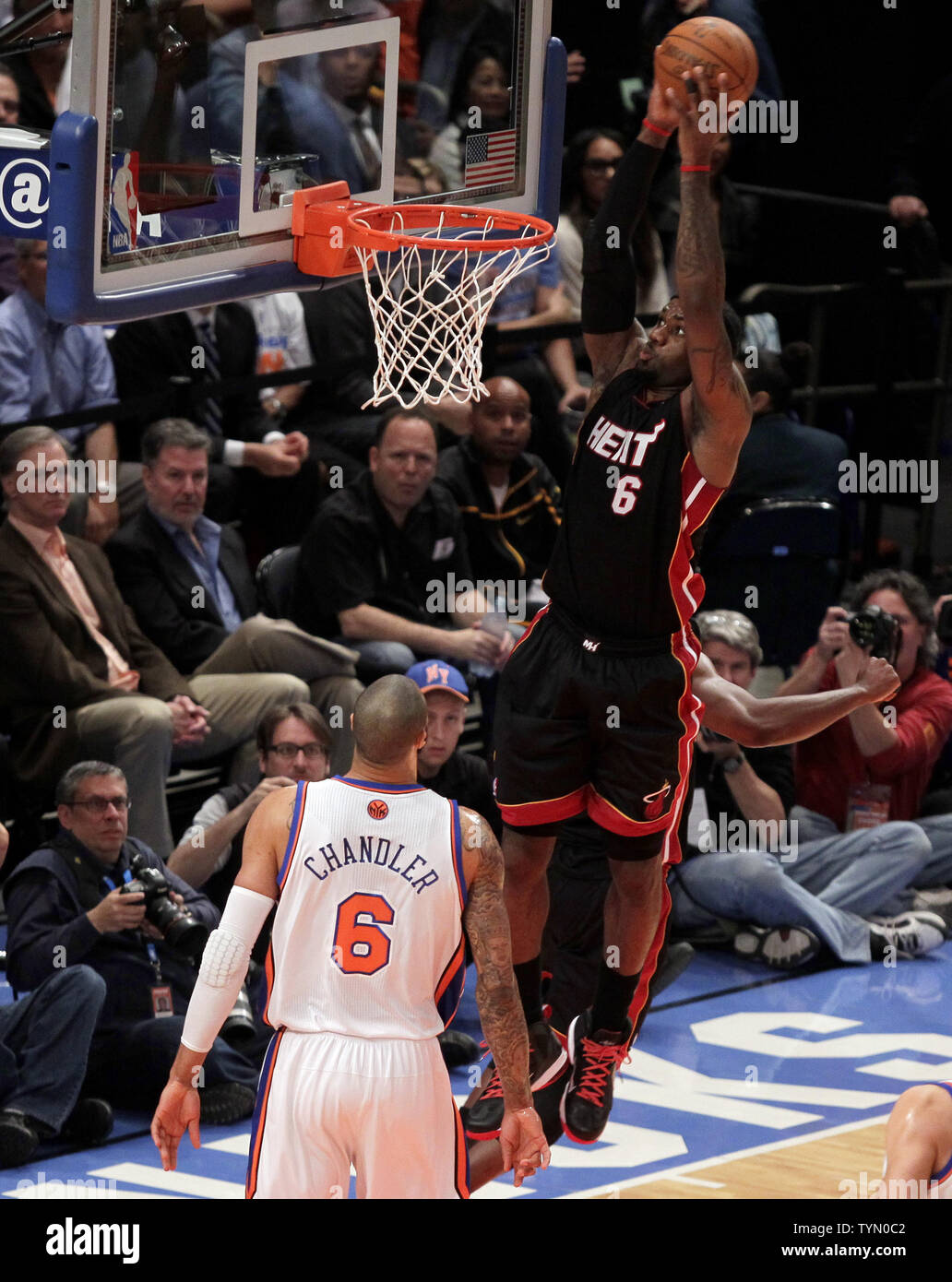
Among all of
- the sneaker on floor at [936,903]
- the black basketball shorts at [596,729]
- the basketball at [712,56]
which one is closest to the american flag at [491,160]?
the basketball at [712,56]

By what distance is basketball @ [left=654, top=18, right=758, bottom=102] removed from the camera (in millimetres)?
5379

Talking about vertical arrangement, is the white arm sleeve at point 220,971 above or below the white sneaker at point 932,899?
above

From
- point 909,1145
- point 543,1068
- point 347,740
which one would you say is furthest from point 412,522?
point 909,1145

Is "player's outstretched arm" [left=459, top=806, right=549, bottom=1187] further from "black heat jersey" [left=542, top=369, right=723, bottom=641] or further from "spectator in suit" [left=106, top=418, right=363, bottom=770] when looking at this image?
"spectator in suit" [left=106, top=418, right=363, bottom=770]

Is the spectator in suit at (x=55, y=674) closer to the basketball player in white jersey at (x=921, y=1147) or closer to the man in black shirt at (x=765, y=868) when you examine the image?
the man in black shirt at (x=765, y=868)

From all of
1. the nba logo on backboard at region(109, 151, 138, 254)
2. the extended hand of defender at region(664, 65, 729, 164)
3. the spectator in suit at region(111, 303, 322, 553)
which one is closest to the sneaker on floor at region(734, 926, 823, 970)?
the spectator in suit at region(111, 303, 322, 553)

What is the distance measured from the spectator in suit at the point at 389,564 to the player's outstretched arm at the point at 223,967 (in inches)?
158

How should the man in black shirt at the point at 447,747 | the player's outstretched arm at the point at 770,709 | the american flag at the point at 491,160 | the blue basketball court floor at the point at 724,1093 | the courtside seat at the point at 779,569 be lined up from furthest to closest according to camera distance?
the courtside seat at the point at 779,569
the man in black shirt at the point at 447,747
the blue basketball court floor at the point at 724,1093
the american flag at the point at 491,160
the player's outstretched arm at the point at 770,709

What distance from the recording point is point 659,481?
19.5ft

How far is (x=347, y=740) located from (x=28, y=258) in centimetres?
262

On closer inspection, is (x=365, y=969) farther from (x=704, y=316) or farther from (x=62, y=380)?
(x=62, y=380)

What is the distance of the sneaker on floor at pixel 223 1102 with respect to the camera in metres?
7.83

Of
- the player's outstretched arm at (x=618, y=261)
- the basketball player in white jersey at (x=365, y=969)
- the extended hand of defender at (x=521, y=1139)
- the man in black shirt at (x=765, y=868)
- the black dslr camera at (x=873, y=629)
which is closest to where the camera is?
the basketball player in white jersey at (x=365, y=969)

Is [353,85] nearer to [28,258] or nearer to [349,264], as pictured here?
[349,264]
